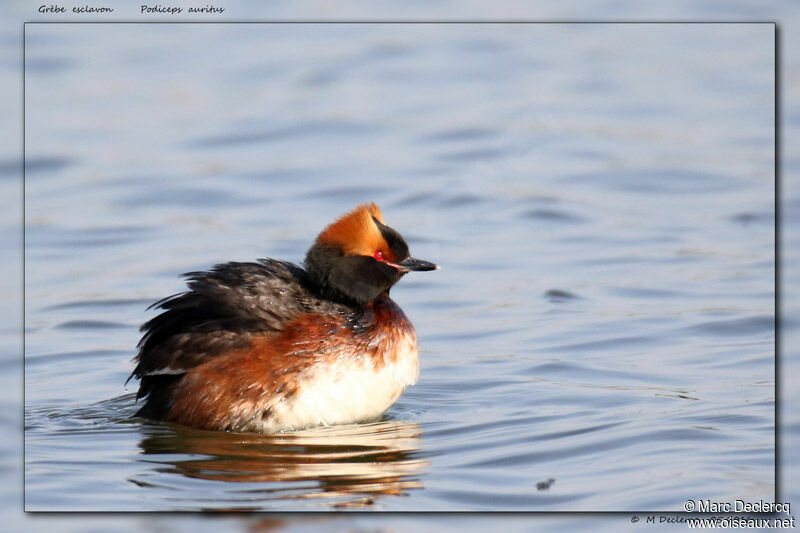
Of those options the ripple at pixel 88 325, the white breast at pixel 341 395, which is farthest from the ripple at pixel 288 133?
the white breast at pixel 341 395

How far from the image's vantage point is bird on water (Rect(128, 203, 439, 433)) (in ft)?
27.1

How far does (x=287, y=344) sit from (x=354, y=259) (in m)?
0.80

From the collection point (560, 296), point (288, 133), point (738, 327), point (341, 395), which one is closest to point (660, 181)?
point (560, 296)

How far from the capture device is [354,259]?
870 centimetres

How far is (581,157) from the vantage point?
15.8 metres

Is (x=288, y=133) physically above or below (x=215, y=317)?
above

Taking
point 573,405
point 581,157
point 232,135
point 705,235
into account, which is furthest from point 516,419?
point 232,135

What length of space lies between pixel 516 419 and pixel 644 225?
5.62 metres

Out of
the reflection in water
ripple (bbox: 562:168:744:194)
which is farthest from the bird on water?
ripple (bbox: 562:168:744:194)

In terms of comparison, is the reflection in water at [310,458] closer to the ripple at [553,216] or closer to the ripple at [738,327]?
the ripple at [738,327]

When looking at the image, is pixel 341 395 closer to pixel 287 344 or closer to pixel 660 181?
pixel 287 344

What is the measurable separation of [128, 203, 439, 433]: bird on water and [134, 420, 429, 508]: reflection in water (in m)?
0.14

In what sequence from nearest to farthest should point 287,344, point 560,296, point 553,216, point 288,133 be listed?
point 287,344 → point 560,296 → point 553,216 → point 288,133

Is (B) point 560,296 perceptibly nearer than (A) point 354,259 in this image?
No
